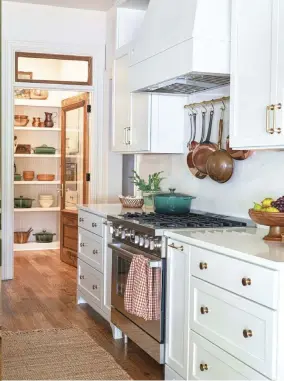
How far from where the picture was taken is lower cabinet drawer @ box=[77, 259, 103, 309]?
165 inches

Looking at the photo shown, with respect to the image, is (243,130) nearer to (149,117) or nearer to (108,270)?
(149,117)

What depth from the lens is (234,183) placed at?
3498mm

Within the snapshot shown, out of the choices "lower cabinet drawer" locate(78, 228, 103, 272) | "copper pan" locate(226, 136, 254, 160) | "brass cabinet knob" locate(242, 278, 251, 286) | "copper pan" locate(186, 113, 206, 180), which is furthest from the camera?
"lower cabinet drawer" locate(78, 228, 103, 272)

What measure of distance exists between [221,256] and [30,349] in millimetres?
1834

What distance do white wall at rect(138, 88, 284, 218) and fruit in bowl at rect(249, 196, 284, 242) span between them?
488 mm

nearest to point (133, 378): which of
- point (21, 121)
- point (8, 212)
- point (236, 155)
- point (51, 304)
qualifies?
point (236, 155)

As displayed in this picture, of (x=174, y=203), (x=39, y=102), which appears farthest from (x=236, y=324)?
(x=39, y=102)

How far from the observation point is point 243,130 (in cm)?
273

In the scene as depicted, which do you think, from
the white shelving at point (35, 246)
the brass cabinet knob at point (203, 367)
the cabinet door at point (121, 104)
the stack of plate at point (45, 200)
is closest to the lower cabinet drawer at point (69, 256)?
the white shelving at point (35, 246)

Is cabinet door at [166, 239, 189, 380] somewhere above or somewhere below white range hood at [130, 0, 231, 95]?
below

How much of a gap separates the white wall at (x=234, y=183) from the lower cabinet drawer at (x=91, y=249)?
2.52 ft

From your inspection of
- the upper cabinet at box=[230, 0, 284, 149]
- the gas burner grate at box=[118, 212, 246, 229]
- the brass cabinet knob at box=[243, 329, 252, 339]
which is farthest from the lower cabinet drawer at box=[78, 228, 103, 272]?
the brass cabinet knob at box=[243, 329, 252, 339]

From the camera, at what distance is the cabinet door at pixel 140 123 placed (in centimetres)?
412

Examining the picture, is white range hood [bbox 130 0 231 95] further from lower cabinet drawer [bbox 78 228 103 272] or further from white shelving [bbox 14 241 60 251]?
white shelving [bbox 14 241 60 251]
